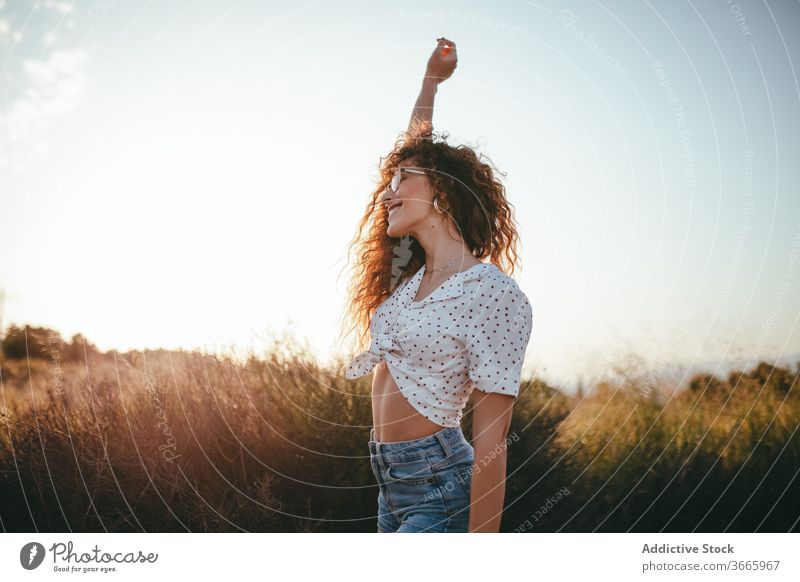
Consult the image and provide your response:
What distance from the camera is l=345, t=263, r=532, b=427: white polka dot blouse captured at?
2.56 m

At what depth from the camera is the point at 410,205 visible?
301 centimetres

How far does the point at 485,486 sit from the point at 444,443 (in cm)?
22

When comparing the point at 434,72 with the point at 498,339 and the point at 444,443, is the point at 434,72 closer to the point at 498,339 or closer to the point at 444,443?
the point at 498,339

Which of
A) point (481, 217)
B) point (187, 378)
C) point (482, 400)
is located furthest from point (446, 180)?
point (187, 378)

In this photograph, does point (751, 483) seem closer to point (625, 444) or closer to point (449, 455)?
point (625, 444)

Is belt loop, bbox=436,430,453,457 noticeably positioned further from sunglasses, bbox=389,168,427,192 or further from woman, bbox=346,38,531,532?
sunglasses, bbox=389,168,427,192

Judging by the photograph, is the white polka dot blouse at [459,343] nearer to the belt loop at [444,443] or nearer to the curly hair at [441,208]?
the belt loop at [444,443]

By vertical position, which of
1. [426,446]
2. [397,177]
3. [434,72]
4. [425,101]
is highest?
[434,72]

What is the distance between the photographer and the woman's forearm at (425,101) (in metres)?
3.54

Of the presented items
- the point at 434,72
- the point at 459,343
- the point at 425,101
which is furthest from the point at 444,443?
the point at 434,72

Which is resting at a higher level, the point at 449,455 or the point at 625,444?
the point at 449,455

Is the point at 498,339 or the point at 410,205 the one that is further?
the point at 410,205

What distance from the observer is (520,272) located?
3.54 metres

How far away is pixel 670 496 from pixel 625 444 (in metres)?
0.41
